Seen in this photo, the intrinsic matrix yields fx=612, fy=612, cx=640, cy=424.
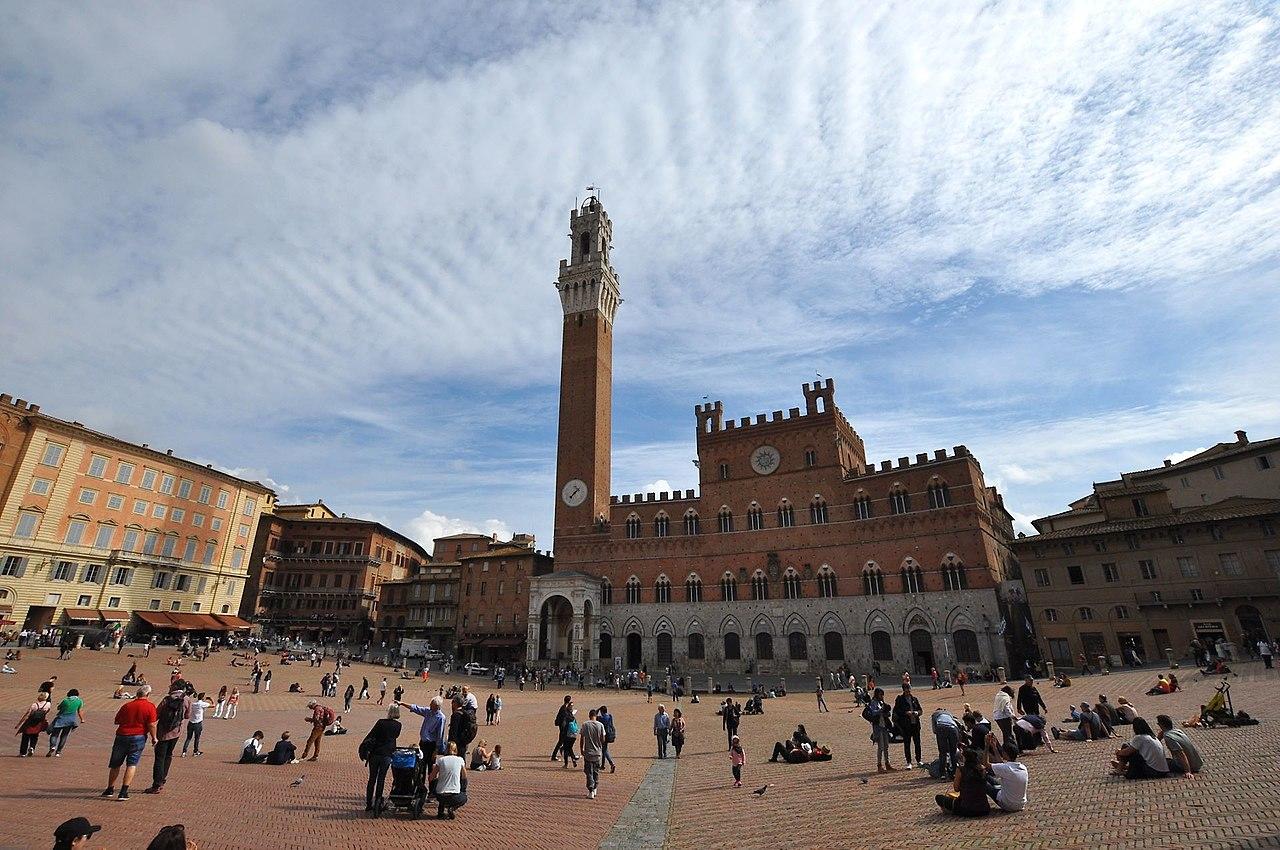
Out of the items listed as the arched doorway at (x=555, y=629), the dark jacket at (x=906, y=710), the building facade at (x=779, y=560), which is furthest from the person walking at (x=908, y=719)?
the arched doorway at (x=555, y=629)

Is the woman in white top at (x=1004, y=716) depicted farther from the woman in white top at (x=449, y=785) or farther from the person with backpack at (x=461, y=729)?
the person with backpack at (x=461, y=729)

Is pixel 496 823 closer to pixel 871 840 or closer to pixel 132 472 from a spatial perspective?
pixel 871 840

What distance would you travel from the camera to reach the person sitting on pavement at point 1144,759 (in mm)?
10281

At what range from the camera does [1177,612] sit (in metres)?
35.1

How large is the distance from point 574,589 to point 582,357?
2262 centimetres

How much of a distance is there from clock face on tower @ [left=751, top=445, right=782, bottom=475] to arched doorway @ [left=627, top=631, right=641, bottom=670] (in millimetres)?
16909

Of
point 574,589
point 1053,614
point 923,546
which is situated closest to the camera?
point 1053,614

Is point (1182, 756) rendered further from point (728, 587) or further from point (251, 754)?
point (728, 587)

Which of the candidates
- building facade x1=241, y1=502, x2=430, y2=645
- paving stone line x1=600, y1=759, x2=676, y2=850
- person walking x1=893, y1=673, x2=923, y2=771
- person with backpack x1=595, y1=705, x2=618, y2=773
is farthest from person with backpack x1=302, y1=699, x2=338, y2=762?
building facade x1=241, y1=502, x2=430, y2=645

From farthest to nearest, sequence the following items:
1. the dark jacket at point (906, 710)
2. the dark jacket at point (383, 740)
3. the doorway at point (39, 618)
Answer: the doorway at point (39, 618) → the dark jacket at point (906, 710) → the dark jacket at point (383, 740)

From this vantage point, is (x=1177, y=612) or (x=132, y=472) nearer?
(x=1177, y=612)

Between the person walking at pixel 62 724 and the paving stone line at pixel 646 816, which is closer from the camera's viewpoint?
the paving stone line at pixel 646 816

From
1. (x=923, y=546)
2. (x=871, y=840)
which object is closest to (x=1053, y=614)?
(x=923, y=546)

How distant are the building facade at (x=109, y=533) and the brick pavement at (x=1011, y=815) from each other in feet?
149
